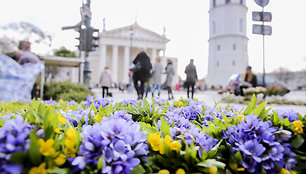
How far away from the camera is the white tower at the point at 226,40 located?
189ft

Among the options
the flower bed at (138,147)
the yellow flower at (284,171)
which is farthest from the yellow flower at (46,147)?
the yellow flower at (284,171)

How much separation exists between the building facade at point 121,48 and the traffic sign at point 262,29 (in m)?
52.4

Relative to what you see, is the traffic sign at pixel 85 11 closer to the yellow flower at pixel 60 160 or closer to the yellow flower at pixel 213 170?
the yellow flower at pixel 60 160

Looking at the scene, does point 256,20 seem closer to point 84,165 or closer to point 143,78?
point 143,78

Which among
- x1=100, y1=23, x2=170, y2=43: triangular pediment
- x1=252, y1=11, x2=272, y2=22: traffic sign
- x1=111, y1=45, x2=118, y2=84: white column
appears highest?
x1=100, y1=23, x2=170, y2=43: triangular pediment

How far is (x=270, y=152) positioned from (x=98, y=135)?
1.05 m

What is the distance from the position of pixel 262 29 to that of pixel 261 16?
611mm

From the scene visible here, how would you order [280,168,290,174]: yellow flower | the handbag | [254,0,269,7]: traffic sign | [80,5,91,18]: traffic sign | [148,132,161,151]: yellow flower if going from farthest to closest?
[254,0,269,7]: traffic sign < [80,5,91,18]: traffic sign < the handbag < [280,168,290,174]: yellow flower < [148,132,161,151]: yellow flower

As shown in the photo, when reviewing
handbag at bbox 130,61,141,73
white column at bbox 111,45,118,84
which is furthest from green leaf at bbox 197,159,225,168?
white column at bbox 111,45,118,84

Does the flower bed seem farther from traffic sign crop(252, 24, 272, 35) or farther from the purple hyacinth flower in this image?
traffic sign crop(252, 24, 272, 35)

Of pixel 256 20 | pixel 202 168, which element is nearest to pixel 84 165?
pixel 202 168

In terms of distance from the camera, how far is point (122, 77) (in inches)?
2699

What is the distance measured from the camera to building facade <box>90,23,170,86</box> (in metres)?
64.6

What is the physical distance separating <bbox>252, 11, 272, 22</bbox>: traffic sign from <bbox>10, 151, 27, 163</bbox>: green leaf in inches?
470
